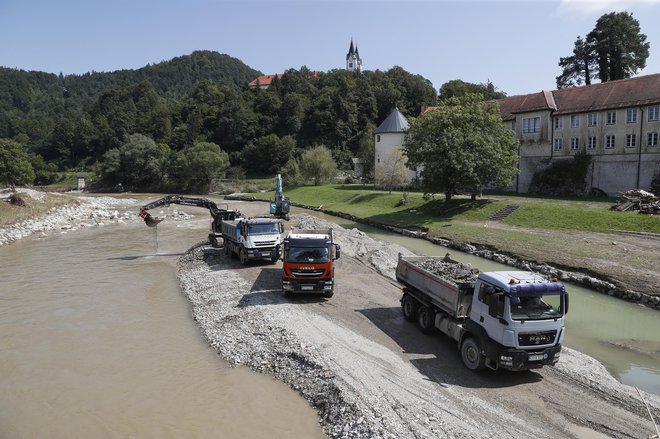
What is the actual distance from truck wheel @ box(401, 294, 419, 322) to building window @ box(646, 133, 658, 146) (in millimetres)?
35900

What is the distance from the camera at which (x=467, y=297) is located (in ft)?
41.9

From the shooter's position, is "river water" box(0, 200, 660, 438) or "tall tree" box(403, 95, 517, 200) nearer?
"river water" box(0, 200, 660, 438)

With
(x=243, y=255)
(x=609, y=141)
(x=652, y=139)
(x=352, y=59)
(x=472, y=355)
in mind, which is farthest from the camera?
(x=352, y=59)

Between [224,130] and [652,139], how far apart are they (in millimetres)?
102434

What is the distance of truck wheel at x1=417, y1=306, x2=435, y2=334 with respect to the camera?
14344 mm

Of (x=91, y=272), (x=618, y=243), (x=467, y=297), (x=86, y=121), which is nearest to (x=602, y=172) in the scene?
(x=618, y=243)

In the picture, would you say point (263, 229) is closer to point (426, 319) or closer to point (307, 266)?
point (307, 266)

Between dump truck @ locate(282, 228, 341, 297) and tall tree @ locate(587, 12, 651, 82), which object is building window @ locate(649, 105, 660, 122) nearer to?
tall tree @ locate(587, 12, 651, 82)

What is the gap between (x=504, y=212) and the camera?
123ft

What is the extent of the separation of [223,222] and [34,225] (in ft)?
93.8

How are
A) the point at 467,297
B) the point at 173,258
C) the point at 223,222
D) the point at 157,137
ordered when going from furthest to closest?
1. the point at 157,137
2. the point at 173,258
3. the point at 223,222
4. the point at 467,297

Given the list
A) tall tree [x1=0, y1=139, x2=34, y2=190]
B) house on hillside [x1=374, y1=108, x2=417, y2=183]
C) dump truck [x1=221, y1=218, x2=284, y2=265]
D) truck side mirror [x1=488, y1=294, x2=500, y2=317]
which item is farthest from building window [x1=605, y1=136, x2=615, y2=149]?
tall tree [x1=0, y1=139, x2=34, y2=190]

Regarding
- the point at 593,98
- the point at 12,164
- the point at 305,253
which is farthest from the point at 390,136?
the point at 12,164

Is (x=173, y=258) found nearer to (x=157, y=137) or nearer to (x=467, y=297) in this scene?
(x=467, y=297)
